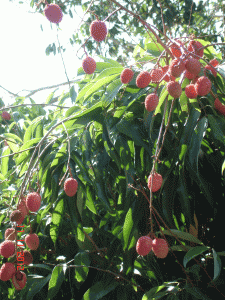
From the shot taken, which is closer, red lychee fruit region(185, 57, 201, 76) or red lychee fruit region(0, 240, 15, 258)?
red lychee fruit region(185, 57, 201, 76)

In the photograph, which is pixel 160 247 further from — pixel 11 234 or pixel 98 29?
pixel 98 29

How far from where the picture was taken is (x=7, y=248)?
0.60 metres

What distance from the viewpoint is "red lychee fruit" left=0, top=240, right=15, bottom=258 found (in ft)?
1.94

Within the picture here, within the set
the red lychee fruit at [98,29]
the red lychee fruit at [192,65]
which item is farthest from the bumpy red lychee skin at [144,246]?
the red lychee fruit at [98,29]

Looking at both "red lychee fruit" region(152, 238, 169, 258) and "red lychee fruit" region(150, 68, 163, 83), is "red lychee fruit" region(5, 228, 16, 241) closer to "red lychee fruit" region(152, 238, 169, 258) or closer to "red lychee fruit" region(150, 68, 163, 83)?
"red lychee fruit" region(152, 238, 169, 258)

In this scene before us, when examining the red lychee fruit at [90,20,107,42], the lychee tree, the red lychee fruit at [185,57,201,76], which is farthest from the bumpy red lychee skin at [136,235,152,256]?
the red lychee fruit at [90,20,107,42]

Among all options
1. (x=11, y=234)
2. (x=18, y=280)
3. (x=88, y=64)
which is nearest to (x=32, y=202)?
(x=11, y=234)

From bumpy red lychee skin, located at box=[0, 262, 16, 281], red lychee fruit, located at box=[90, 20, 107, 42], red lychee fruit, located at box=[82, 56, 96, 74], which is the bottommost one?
bumpy red lychee skin, located at box=[0, 262, 16, 281]

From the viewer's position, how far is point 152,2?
2701 millimetres

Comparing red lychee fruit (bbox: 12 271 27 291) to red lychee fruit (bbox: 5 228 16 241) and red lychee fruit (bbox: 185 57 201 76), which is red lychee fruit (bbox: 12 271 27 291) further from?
red lychee fruit (bbox: 185 57 201 76)

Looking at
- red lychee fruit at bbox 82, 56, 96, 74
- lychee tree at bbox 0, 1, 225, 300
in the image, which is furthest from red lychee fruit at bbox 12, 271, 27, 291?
red lychee fruit at bbox 82, 56, 96, 74

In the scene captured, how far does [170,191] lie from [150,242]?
0.43 ft

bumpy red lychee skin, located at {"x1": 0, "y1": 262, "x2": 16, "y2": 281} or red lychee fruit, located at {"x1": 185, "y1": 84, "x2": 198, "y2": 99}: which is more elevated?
red lychee fruit, located at {"x1": 185, "y1": 84, "x2": 198, "y2": 99}

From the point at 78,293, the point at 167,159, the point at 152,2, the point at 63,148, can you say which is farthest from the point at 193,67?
the point at 152,2
